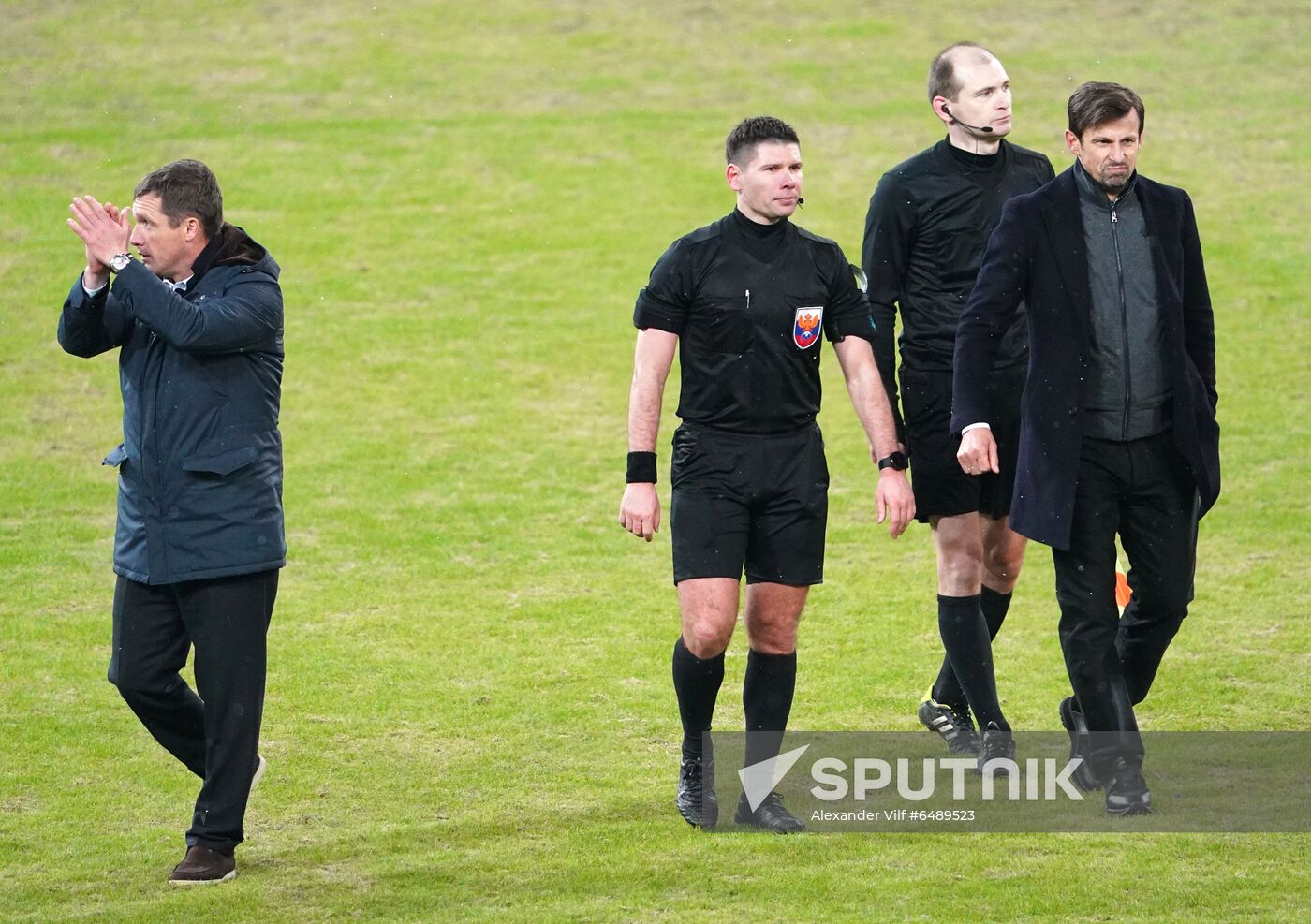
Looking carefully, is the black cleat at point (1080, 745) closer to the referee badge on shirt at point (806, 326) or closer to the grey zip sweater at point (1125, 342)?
the grey zip sweater at point (1125, 342)

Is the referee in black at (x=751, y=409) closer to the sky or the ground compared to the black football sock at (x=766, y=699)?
closer to the sky

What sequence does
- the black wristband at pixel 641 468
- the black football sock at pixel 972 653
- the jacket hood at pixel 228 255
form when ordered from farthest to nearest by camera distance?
1. the black football sock at pixel 972 653
2. the black wristband at pixel 641 468
3. the jacket hood at pixel 228 255

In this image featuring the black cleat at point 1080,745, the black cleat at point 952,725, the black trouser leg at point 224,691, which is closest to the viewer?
the black trouser leg at point 224,691

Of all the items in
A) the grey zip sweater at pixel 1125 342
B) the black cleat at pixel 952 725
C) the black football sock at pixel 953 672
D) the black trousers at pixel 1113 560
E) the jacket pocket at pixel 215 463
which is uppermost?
the grey zip sweater at pixel 1125 342

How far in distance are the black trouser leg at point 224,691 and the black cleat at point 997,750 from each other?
97.0 inches

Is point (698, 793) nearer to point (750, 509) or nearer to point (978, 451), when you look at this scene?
point (750, 509)

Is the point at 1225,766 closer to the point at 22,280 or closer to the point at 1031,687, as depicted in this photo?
the point at 1031,687

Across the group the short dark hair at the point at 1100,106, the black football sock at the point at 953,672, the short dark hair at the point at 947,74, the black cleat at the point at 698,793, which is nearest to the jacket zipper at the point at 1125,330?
the short dark hair at the point at 1100,106

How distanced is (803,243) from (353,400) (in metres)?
6.85

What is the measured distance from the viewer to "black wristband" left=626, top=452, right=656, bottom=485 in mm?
5531

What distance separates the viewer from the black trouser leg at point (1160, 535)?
5480mm

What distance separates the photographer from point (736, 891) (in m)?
4.92

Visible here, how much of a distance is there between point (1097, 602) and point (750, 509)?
1129 mm

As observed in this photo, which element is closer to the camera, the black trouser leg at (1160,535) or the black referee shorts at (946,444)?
the black trouser leg at (1160,535)
